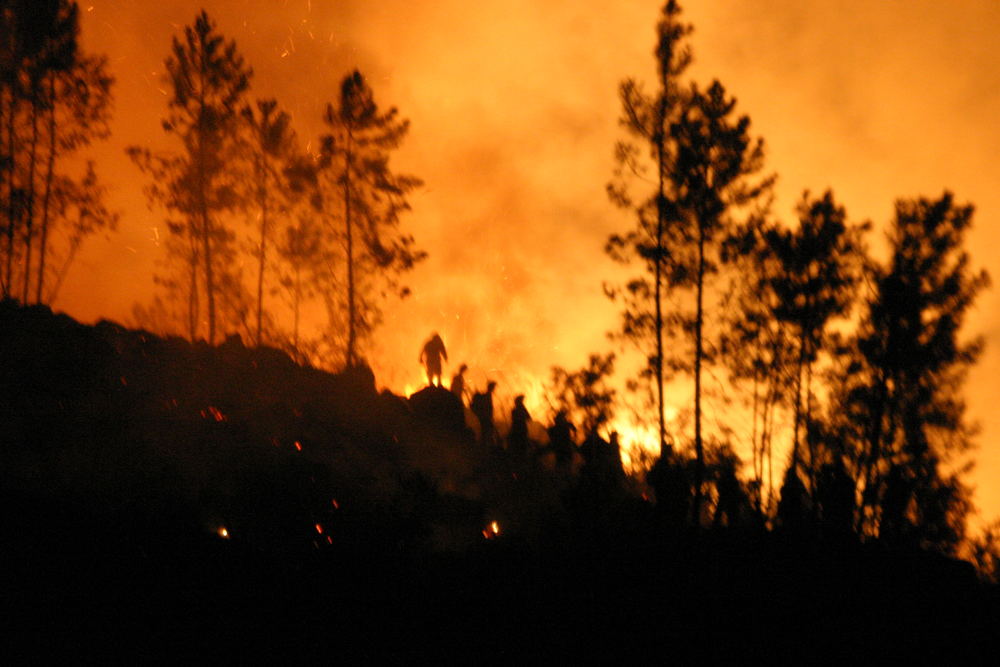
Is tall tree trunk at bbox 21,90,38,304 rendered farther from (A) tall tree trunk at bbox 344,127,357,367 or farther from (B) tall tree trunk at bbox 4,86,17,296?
(A) tall tree trunk at bbox 344,127,357,367

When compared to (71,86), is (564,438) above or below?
below

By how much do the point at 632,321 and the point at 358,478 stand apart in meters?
8.35

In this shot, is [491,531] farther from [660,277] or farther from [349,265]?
[349,265]

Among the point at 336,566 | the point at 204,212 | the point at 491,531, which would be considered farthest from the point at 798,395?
the point at 204,212

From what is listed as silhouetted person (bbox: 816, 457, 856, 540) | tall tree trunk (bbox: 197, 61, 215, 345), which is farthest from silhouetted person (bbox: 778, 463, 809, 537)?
tall tree trunk (bbox: 197, 61, 215, 345)

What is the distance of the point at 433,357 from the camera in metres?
28.4

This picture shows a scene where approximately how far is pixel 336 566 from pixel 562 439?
12641 mm

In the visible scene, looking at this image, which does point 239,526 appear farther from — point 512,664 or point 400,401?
point 400,401

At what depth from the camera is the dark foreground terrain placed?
941 cm

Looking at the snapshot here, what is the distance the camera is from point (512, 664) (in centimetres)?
952

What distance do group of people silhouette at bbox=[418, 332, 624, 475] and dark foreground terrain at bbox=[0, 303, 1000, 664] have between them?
350 cm

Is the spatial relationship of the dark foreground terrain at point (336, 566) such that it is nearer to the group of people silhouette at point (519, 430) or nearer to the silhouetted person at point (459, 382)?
the group of people silhouette at point (519, 430)

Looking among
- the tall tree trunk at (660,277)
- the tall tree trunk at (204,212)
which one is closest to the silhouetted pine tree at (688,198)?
the tall tree trunk at (660,277)

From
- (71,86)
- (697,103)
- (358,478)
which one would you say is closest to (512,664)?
(358,478)
